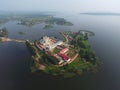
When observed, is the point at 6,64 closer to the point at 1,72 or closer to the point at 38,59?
the point at 1,72

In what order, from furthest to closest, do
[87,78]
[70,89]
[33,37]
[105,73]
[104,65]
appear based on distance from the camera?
[33,37]
[104,65]
[105,73]
[87,78]
[70,89]

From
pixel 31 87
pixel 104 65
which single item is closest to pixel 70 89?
pixel 31 87

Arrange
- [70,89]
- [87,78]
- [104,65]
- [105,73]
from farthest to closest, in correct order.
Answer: [104,65]
[105,73]
[87,78]
[70,89]

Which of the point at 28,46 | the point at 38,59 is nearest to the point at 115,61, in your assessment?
the point at 38,59

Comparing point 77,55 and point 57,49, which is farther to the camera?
point 57,49

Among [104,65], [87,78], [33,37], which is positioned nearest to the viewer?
[87,78]

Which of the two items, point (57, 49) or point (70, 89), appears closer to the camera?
point (70, 89)

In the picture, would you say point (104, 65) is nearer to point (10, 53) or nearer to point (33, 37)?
point (10, 53)

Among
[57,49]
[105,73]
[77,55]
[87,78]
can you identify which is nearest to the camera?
[87,78]

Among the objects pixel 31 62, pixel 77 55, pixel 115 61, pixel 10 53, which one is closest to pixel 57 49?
pixel 77 55
